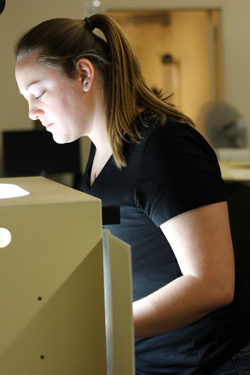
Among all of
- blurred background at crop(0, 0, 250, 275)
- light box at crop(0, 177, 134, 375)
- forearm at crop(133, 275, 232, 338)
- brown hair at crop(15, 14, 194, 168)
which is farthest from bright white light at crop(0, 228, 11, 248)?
blurred background at crop(0, 0, 250, 275)

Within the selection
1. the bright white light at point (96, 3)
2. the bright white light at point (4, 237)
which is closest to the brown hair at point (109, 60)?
the bright white light at point (4, 237)

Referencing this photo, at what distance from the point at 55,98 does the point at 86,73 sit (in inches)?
3.2

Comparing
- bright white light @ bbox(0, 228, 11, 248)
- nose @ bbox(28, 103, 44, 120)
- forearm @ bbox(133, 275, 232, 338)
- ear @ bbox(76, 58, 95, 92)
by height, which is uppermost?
ear @ bbox(76, 58, 95, 92)

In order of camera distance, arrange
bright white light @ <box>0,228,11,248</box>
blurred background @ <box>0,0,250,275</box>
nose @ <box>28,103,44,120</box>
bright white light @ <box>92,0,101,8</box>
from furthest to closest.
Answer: bright white light @ <box>92,0,101,8</box>
blurred background @ <box>0,0,250,275</box>
nose @ <box>28,103,44,120</box>
bright white light @ <box>0,228,11,248</box>

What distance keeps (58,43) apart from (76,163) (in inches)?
118

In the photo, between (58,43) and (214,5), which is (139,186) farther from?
(214,5)

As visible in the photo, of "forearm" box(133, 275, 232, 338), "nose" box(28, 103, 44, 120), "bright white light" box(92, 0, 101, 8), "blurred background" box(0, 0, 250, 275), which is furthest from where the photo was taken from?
"bright white light" box(92, 0, 101, 8)

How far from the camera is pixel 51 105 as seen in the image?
0.84 metres

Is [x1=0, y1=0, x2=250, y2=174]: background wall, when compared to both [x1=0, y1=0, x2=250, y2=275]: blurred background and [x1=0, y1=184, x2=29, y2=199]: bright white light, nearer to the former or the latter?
[x1=0, y1=0, x2=250, y2=275]: blurred background

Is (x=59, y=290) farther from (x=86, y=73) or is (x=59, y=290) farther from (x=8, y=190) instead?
(x=86, y=73)

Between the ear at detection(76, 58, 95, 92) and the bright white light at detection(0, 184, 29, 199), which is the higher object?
the ear at detection(76, 58, 95, 92)

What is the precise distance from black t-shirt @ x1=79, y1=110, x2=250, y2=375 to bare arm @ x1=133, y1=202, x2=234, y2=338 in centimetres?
3

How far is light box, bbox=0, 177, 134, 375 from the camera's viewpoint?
49 cm

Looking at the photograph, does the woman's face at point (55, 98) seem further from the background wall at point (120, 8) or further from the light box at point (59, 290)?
the background wall at point (120, 8)
